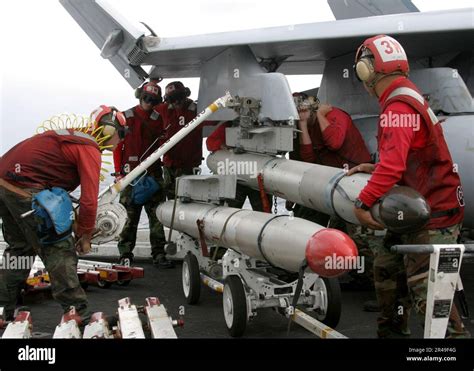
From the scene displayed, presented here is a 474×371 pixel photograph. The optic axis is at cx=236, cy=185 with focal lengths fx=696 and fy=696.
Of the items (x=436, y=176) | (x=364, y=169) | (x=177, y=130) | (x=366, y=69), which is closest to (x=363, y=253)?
(x=364, y=169)

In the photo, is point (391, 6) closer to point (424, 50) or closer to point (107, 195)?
point (424, 50)

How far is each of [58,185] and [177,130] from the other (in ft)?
10.5

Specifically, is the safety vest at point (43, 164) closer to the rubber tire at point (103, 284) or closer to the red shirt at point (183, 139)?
the rubber tire at point (103, 284)

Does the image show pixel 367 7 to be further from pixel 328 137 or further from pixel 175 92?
pixel 328 137

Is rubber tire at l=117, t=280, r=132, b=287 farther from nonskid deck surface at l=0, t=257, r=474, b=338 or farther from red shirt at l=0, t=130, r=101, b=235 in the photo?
red shirt at l=0, t=130, r=101, b=235

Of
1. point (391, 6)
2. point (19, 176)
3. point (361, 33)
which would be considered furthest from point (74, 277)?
point (391, 6)

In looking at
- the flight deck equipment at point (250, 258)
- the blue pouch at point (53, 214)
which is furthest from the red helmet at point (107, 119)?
the flight deck equipment at point (250, 258)

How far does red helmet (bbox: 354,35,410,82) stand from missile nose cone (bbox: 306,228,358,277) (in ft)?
3.28

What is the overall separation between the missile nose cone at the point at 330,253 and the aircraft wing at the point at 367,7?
6.68 m

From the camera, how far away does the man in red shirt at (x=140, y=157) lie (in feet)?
26.1

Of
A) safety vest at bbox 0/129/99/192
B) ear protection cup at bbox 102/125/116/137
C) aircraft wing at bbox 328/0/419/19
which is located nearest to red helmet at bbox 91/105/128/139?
ear protection cup at bbox 102/125/116/137

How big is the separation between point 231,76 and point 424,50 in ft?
6.47

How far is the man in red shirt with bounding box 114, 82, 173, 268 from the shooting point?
314 inches

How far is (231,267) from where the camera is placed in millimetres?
5371
